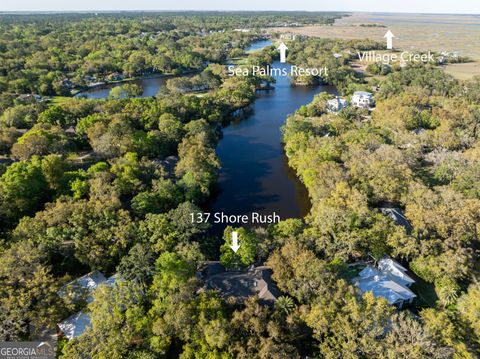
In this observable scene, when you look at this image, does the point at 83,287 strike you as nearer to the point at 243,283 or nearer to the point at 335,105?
the point at 243,283

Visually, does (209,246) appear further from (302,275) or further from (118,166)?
(118,166)

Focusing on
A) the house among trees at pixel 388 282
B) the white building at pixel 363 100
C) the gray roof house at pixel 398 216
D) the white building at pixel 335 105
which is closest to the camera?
the house among trees at pixel 388 282

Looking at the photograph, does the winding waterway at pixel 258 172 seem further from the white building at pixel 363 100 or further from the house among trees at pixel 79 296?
the house among trees at pixel 79 296

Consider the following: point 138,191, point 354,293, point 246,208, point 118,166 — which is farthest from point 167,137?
point 354,293

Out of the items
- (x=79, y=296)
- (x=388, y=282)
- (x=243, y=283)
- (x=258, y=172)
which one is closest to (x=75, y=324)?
(x=79, y=296)

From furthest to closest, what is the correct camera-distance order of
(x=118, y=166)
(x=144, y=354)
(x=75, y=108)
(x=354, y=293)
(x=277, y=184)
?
(x=75, y=108), (x=277, y=184), (x=118, y=166), (x=354, y=293), (x=144, y=354)

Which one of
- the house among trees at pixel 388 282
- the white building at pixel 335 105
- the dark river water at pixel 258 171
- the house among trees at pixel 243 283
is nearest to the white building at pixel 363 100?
the white building at pixel 335 105

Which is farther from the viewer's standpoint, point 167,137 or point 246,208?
point 167,137

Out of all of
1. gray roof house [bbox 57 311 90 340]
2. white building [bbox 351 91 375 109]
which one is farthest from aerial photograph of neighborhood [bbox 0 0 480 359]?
white building [bbox 351 91 375 109]
